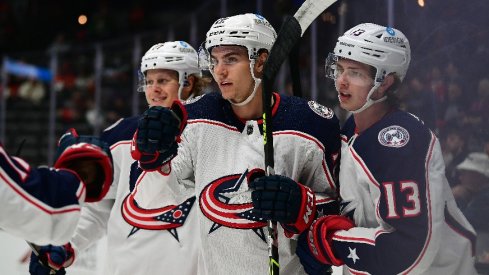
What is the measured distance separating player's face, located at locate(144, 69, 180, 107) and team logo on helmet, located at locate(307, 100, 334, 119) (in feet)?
2.56

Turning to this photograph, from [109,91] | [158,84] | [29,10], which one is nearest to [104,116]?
[109,91]

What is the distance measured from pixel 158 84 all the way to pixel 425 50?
118 cm

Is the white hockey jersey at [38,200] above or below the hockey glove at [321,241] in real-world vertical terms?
above

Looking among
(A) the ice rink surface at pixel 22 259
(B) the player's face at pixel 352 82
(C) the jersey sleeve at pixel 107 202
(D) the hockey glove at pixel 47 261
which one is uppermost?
(B) the player's face at pixel 352 82

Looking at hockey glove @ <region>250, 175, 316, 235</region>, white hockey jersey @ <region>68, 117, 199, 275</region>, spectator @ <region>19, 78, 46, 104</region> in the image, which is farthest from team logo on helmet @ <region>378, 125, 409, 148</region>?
spectator @ <region>19, 78, 46, 104</region>

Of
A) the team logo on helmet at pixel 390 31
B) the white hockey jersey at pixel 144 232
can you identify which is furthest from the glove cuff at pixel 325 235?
the white hockey jersey at pixel 144 232

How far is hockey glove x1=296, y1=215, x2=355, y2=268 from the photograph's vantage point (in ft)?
6.08

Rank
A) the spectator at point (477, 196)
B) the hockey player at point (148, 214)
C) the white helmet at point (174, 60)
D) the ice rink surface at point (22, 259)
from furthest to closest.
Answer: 1. the ice rink surface at point (22, 259)
2. the white helmet at point (174, 60)
3. the hockey player at point (148, 214)
4. the spectator at point (477, 196)

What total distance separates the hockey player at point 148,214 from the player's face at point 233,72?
541mm

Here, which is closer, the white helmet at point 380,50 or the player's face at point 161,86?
the white helmet at point 380,50

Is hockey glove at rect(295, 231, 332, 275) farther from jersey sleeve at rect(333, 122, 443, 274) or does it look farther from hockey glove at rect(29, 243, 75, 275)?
hockey glove at rect(29, 243, 75, 275)

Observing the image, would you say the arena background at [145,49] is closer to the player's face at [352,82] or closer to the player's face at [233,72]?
the player's face at [352,82]

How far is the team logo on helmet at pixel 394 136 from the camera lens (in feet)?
5.88

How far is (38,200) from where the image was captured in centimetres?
158
